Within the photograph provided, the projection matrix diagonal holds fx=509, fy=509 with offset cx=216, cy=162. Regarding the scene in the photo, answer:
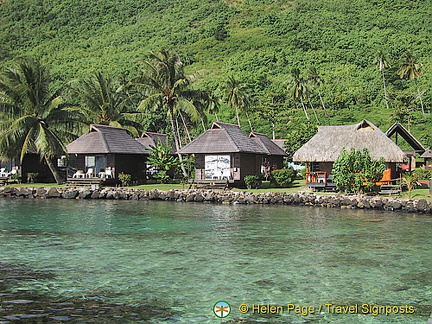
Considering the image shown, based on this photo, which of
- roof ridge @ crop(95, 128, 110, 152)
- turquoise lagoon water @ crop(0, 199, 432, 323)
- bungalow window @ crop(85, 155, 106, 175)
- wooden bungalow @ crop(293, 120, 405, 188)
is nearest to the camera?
turquoise lagoon water @ crop(0, 199, 432, 323)

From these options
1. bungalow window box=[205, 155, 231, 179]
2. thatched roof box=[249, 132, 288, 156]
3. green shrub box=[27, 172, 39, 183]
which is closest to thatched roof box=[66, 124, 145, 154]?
green shrub box=[27, 172, 39, 183]

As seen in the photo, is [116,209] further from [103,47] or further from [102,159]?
[103,47]

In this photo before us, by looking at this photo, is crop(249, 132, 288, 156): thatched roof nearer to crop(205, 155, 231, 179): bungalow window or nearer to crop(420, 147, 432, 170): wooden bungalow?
crop(205, 155, 231, 179): bungalow window

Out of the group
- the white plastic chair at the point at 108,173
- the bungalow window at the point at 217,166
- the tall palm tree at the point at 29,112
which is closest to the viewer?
the bungalow window at the point at 217,166

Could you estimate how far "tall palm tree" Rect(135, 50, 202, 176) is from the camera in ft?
122

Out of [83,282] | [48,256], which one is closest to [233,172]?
[48,256]

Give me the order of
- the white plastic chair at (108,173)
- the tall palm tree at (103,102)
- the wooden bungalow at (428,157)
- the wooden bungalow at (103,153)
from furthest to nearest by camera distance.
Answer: the wooden bungalow at (428,157), the tall palm tree at (103,102), the white plastic chair at (108,173), the wooden bungalow at (103,153)

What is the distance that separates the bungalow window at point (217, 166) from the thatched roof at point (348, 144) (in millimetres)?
4444

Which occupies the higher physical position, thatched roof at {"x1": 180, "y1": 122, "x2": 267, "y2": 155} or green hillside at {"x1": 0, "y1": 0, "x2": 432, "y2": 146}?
green hillside at {"x1": 0, "y1": 0, "x2": 432, "y2": 146}

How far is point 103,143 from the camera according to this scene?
3556cm

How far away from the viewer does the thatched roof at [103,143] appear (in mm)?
35500

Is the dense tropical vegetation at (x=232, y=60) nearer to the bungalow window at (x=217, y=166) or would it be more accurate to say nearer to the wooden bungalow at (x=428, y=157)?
the bungalow window at (x=217, y=166)

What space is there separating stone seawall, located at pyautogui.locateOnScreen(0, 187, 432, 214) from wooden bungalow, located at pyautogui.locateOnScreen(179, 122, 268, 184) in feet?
8.85

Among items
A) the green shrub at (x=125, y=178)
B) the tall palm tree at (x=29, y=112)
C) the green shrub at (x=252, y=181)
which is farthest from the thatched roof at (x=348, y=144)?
the tall palm tree at (x=29, y=112)
